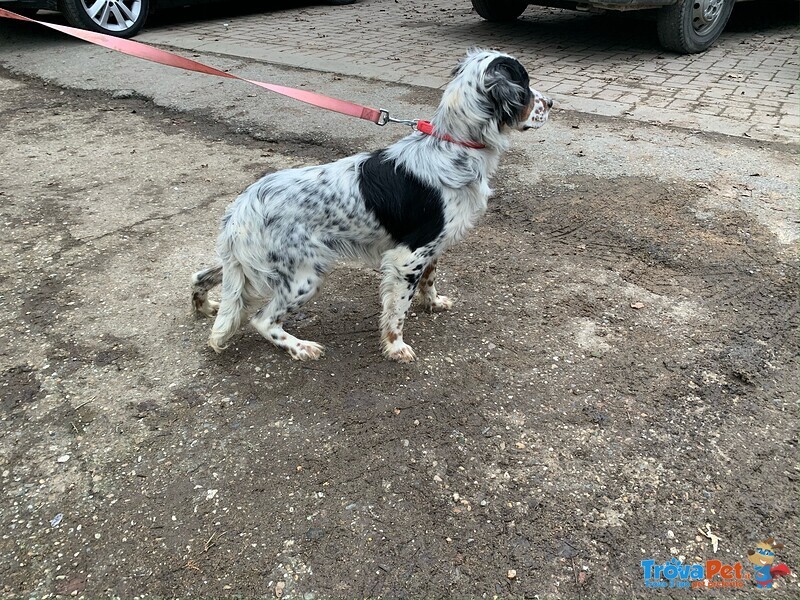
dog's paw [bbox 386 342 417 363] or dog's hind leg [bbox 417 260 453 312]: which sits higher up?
dog's hind leg [bbox 417 260 453 312]

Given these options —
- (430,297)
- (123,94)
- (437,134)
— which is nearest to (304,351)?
(430,297)

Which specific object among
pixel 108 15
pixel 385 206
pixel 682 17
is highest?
pixel 682 17

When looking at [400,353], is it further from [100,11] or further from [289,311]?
[100,11]

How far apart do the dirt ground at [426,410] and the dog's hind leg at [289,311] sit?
86 mm

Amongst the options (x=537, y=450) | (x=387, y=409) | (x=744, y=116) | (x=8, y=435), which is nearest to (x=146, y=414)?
(x=8, y=435)

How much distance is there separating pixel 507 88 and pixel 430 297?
1241mm

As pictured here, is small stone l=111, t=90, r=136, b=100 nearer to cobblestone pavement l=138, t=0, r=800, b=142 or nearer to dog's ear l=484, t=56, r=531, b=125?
cobblestone pavement l=138, t=0, r=800, b=142

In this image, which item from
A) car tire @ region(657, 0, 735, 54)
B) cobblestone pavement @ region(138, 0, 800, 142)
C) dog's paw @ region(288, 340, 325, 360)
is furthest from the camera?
car tire @ region(657, 0, 735, 54)

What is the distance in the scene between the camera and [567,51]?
8398 mm

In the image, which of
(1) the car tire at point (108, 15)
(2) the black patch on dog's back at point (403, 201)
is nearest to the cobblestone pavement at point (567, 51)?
(1) the car tire at point (108, 15)

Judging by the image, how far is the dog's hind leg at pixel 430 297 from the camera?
3.50m

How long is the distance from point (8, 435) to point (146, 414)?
0.57 m

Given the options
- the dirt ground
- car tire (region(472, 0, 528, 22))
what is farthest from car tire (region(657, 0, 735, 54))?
the dirt ground

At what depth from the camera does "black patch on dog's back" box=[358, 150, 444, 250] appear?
9.82 feet
